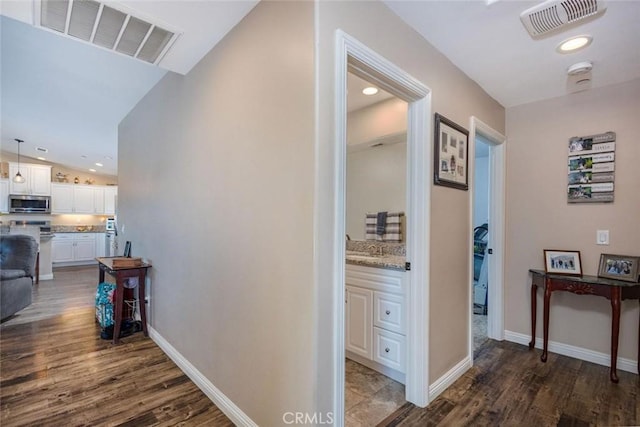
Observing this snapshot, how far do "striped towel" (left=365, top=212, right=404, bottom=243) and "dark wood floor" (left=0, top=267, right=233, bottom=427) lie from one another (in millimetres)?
1973

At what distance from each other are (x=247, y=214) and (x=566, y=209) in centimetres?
293

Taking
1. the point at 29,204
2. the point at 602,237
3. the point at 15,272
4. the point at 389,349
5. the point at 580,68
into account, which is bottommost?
the point at 389,349

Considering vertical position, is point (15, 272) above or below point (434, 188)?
below

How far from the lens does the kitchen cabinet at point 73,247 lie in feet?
24.5

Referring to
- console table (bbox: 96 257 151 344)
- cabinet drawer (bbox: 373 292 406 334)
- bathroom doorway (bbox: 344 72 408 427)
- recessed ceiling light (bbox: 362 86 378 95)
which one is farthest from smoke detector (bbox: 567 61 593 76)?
console table (bbox: 96 257 151 344)

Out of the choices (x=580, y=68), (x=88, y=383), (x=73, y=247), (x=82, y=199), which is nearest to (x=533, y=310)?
(x=580, y=68)

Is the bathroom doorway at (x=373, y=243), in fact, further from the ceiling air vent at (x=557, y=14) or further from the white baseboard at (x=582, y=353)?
the white baseboard at (x=582, y=353)

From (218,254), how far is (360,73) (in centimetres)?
142

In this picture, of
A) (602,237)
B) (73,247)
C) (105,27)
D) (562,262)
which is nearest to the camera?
(105,27)

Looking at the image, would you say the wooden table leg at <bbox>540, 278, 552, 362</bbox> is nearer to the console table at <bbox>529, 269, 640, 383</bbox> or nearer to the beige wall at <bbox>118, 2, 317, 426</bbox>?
the console table at <bbox>529, 269, 640, 383</bbox>

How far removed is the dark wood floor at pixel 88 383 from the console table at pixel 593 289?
2.75m

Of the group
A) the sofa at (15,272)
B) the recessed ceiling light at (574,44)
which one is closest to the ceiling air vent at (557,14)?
the recessed ceiling light at (574,44)

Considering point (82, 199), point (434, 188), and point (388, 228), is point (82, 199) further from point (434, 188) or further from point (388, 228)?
point (434, 188)

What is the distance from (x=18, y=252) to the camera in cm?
350
